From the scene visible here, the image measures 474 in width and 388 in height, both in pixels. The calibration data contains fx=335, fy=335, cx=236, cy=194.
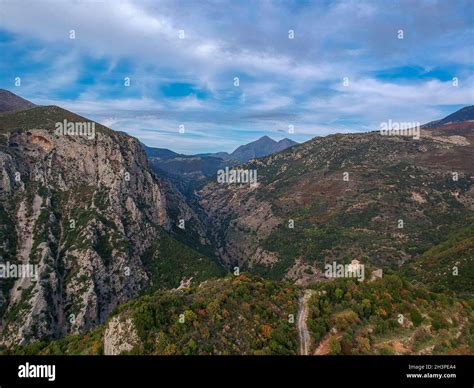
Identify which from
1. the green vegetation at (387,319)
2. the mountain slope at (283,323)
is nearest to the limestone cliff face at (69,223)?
the mountain slope at (283,323)

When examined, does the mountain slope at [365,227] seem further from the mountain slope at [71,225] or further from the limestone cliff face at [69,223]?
the limestone cliff face at [69,223]

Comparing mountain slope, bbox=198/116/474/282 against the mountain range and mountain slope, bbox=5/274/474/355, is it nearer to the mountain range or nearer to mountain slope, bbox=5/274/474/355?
the mountain range

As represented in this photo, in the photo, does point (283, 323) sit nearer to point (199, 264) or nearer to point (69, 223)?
point (199, 264)

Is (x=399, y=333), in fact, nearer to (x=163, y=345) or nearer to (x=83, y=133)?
(x=163, y=345)
